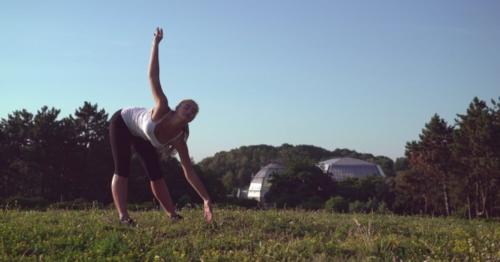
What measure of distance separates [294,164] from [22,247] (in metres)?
75.9

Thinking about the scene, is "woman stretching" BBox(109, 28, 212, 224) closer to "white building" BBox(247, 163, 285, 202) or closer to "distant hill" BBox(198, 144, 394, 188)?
"white building" BBox(247, 163, 285, 202)

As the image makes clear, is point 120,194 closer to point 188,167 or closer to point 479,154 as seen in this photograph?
point 188,167

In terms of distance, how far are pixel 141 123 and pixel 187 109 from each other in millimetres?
674

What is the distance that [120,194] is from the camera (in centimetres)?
654

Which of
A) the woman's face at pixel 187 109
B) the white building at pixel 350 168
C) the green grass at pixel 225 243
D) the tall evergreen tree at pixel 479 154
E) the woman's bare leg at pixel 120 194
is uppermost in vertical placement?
the white building at pixel 350 168

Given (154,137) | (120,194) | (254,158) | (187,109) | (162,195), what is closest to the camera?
(187,109)

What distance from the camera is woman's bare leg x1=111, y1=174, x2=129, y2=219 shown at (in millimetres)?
6441

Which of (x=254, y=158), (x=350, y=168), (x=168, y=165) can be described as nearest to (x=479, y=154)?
(x=168, y=165)

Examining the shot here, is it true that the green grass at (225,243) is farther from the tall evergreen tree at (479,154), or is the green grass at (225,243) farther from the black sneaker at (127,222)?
the tall evergreen tree at (479,154)

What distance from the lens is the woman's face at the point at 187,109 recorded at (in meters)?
6.07

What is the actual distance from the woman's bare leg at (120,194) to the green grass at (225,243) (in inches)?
8.7

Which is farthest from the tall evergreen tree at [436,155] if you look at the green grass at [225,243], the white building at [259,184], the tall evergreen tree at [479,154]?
the white building at [259,184]

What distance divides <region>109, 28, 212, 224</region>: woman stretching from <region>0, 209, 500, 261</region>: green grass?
49 centimetres

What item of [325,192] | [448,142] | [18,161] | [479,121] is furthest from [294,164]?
[18,161]
